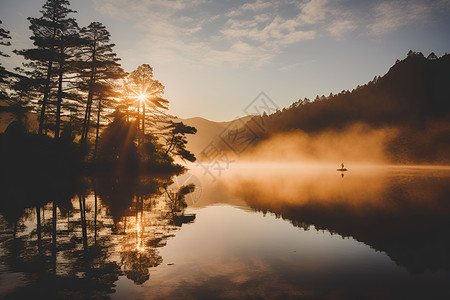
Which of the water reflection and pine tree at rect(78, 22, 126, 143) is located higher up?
pine tree at rect(78, 22, 126, 143)

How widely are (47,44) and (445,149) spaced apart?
18494 centimetres

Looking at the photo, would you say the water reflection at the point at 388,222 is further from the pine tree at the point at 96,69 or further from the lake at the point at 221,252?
the pine tree at the point at 96,69

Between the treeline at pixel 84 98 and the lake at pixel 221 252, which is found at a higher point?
the treeline at pixel 84 98

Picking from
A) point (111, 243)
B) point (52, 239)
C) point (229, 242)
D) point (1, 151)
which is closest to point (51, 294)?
point (111, 243)

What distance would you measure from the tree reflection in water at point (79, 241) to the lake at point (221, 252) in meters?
0.04

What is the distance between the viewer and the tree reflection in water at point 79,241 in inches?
237

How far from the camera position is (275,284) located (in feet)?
20.2

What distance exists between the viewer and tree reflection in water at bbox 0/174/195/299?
237 inches

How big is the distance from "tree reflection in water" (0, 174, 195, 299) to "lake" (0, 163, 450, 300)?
36 mm

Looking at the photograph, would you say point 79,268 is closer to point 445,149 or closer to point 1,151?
point 1,151

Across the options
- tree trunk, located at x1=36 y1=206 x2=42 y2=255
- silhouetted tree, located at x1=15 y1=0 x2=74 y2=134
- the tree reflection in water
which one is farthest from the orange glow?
tree trunk, located at x1=36 y1=206 x2=42 y2=255

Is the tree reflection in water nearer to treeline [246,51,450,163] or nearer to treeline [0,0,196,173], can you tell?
treeline [0,0,196,173]

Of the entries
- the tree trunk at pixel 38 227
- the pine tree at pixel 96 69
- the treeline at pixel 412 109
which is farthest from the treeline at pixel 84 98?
the treeline at pixel 412 109

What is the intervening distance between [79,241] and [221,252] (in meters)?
5.01
